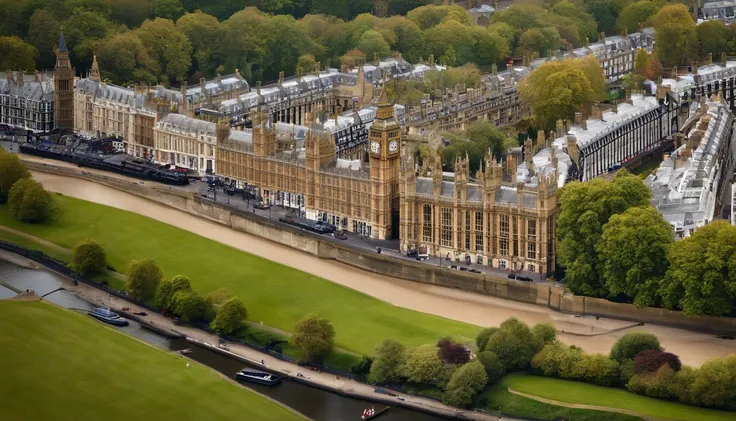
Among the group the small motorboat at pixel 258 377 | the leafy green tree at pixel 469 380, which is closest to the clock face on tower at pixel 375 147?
the small motorboat at pixel 258 377

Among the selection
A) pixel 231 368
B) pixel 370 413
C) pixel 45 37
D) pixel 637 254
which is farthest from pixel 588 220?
pixel 45 37

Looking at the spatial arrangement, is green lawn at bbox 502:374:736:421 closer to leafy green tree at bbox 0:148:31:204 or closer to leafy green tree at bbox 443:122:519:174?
leafy green tree at bbox 443:122:519:174

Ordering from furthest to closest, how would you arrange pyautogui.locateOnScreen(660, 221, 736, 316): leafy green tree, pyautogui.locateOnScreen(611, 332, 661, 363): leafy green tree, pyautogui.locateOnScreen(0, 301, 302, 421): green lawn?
pyautogui.locateOnScreen(660, 221, 736, 316): leafy green tree
pyautogui.locateOnScreen(611, 332, 661, 363): leafy green tree
pyautogui.locateOnScreen(0, 301, 302, 421): green lawn

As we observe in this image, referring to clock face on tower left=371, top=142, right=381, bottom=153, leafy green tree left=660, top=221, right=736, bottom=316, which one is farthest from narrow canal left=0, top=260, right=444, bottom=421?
clock face on tower left=371, top=142, right=381, bottom=153

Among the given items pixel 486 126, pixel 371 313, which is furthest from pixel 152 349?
pixel 486 126

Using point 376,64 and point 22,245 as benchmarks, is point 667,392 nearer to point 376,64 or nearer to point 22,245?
point 22,245

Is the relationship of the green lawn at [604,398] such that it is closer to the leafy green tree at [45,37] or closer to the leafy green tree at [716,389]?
the leafy green tree at [716,389]

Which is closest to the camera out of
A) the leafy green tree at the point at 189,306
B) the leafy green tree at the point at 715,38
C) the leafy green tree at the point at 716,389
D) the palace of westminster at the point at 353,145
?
the leafy green tree at the point at 716,389

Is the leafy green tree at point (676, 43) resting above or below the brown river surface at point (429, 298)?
above
